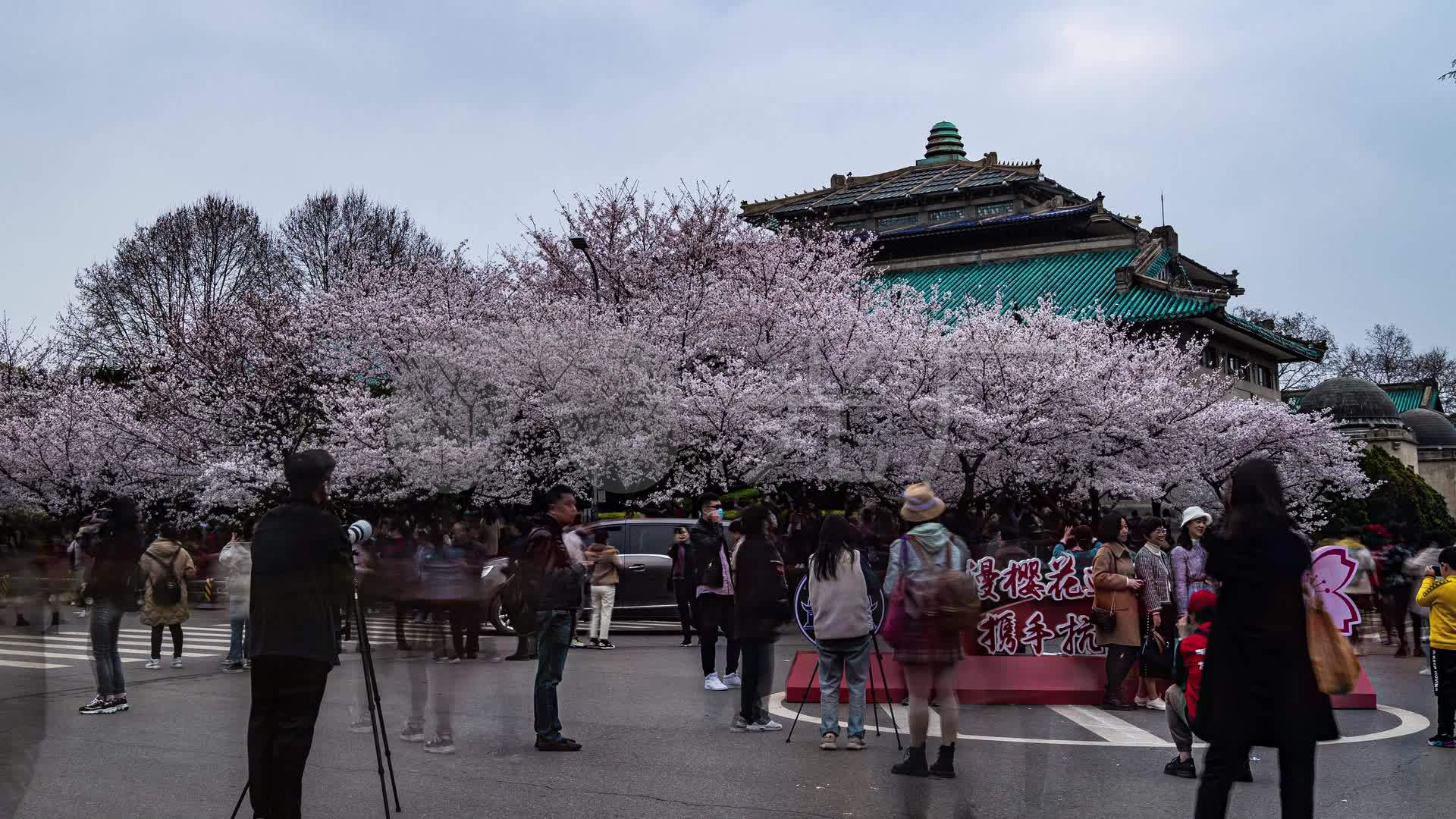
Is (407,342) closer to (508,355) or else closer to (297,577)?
(508,355)

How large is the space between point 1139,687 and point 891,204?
160ft

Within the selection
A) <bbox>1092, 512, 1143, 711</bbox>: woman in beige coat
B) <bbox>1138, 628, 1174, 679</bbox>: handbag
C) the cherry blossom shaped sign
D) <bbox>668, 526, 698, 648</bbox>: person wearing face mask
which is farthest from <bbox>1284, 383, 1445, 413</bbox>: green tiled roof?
the cherry blossom shaped sign

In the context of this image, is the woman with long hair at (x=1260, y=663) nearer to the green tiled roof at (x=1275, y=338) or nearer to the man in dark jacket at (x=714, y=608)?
the man in dark jacket at (x=714, y=608)

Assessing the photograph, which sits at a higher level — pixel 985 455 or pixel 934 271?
pixel 934 271

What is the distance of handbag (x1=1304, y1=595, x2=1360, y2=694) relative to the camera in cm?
504

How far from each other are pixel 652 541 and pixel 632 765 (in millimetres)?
10822

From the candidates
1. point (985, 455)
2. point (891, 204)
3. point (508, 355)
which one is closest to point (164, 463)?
point (508, 355)

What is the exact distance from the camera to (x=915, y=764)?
7.58 metres

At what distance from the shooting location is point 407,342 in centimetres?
3103

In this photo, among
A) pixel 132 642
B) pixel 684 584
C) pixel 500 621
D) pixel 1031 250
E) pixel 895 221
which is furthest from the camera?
pixel 895 221

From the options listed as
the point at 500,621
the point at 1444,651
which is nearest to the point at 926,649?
the point at 1444,651

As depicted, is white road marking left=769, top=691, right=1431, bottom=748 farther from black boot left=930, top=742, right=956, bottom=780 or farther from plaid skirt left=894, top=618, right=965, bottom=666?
plaid skirt left=894, top=618, right=965, bottom=666

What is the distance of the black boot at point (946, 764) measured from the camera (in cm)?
758

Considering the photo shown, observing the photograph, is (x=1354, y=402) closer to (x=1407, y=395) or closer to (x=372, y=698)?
(x=1407, y=395)
